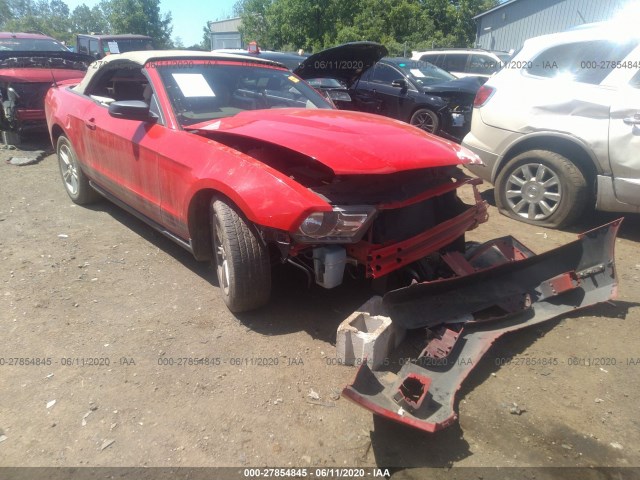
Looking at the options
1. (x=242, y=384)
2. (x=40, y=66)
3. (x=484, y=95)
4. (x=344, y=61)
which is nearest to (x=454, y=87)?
(x=484, y=95)

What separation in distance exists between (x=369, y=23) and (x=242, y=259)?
28538mm

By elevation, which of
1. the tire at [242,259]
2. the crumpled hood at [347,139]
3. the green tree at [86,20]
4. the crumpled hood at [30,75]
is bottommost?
the tire at [242,259]

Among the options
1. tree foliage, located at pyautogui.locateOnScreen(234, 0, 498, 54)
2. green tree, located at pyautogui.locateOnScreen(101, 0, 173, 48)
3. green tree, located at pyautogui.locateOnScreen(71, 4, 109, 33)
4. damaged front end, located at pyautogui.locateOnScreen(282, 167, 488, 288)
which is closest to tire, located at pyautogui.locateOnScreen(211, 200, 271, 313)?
damaged front end, located at pyautogui.locateOnScreen(282, 167, 488, 288)

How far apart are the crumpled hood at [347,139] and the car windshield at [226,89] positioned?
13.0 inches

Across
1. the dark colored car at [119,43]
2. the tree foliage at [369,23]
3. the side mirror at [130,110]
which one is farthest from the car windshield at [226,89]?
the tree foliage at [369,23]

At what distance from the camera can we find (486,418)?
2.38m

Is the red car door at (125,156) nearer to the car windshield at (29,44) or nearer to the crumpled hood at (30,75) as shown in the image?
the crumpled hood at (30,75)

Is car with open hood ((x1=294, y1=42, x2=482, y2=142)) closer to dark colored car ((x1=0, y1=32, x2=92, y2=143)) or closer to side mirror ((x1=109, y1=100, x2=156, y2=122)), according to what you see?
dark colored car ((x1=0, y1=32, x2=92, y2=143))

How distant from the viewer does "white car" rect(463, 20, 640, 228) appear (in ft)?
13.9

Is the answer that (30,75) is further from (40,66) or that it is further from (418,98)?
(418,98)

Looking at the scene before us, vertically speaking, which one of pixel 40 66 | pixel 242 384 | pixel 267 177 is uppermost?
pixel 40 66

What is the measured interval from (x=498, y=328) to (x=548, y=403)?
19.5 inches

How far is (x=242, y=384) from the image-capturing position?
2.60m

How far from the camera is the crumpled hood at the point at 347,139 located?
2.65 meters
